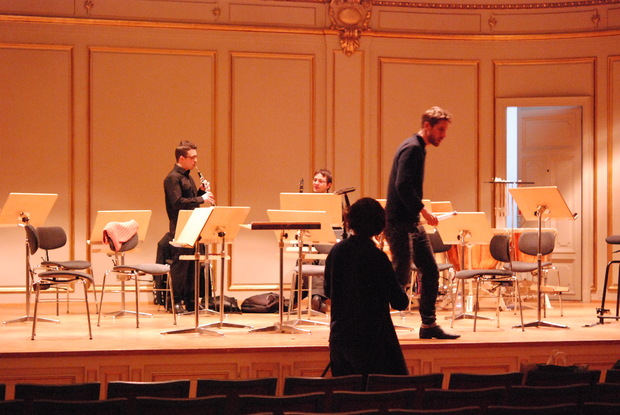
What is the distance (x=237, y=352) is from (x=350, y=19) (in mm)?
4767

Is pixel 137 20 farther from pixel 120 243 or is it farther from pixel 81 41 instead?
pixel 120 243

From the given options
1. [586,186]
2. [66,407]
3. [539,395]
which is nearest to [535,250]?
[586,186]

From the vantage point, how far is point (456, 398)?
3.32 metres

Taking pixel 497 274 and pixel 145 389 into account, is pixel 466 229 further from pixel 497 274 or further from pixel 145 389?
pixel 145 389

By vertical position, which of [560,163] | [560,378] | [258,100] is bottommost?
[560,378]

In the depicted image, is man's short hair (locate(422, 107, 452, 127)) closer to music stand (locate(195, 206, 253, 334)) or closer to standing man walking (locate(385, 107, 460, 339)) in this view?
standing man walking (locate(385, 107, 460, 339))

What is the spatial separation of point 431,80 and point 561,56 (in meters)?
1.47

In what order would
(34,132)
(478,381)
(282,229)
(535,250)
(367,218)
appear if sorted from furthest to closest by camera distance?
(34,132), (535,250), (282,229), (367,218), (478,381)

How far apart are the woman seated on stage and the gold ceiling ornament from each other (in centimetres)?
503

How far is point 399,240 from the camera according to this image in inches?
197

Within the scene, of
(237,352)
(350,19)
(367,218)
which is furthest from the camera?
(350,19)

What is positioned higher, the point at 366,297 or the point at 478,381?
the point at 366,297

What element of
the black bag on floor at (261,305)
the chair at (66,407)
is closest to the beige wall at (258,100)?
the black bag on floor at (261,305)

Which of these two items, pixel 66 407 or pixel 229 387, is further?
pixel 229 387
